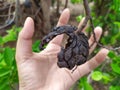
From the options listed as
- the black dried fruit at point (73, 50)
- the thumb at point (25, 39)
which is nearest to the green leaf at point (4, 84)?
the thumb at point (25, 39)

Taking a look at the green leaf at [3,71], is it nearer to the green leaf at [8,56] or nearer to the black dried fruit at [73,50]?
→ the green leaf at [8,56]

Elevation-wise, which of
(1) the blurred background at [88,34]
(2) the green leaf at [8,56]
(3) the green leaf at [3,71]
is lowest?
(1) the blurred background at [88,34]

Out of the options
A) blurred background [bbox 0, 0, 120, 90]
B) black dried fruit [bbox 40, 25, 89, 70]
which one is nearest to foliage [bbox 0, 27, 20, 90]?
blurred background [bbox 0, 0, 120, 90]

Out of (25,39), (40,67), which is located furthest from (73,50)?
(40,67)

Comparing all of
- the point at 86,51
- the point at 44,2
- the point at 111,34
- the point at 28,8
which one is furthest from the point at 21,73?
the point at 28,8

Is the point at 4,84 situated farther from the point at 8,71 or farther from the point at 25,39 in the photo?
the point at 25,39

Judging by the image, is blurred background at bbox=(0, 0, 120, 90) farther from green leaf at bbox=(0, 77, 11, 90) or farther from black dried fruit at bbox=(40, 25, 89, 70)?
black dried fruit at bbox=(40, 25, 89, 70)

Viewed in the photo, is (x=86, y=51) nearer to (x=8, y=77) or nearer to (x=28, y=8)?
(x=8, y=77)
